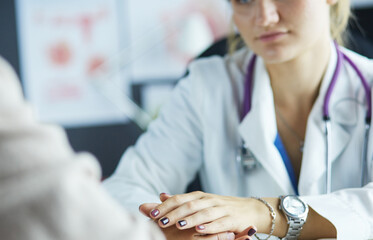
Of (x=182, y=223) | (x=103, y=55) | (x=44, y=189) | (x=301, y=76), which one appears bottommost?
(x=103, y=55)

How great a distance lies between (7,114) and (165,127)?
35.4 inches

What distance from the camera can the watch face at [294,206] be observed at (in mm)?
895

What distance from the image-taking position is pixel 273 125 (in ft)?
3.98

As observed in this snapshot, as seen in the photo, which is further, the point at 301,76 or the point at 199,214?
the point at 301,76

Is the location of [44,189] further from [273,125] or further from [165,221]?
[273,125]

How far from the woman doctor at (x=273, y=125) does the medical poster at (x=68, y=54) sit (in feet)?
7.05

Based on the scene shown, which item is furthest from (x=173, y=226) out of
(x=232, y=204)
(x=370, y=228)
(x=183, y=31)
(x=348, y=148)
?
(x=183, y=31)

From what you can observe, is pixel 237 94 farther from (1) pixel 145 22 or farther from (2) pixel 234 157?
(1) pixel 145 22

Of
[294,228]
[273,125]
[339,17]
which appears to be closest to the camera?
[294,228]

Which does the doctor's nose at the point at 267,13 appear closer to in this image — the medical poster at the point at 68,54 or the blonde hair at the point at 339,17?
the blonde hair at the point at 339,17

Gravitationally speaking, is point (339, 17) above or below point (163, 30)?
above

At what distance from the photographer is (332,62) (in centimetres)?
125

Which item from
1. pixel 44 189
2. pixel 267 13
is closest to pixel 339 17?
pixel 267 13

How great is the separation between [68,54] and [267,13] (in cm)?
253
